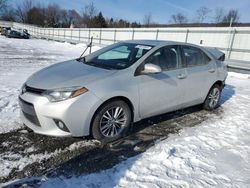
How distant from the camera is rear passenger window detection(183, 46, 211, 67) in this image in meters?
5.20

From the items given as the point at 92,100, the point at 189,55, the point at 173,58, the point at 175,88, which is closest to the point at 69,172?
the point at 92,100

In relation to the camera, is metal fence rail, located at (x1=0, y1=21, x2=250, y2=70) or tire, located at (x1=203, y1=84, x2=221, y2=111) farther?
metal fence rail, located at (x1=0, y1=21, x2=250, y2=70)

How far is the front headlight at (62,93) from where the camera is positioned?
140 inches

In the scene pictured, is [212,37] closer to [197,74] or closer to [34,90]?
[197,74]

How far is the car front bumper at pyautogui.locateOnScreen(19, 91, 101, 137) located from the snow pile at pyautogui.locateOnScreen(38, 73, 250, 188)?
2.47 feet

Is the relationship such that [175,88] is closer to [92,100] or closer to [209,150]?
[209,150]

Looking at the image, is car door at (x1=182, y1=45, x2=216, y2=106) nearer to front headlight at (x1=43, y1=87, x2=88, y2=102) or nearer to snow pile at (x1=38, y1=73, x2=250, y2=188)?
snow pile at (x1=38, y1=73, x2=250, y2=188)

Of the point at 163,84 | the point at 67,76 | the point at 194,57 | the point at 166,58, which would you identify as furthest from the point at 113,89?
the point at 194,57

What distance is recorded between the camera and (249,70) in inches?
495

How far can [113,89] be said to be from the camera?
12.5ft

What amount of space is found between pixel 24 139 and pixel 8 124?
68cm

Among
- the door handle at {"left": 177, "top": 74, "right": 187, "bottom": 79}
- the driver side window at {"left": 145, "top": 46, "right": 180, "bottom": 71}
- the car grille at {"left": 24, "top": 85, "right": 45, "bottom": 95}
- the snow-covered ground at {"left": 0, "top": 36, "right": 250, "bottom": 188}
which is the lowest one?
the snow-covered ground at {"left": 0, "top": 36, "right": 250, "bottom": 188}

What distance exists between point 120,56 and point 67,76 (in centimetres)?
127

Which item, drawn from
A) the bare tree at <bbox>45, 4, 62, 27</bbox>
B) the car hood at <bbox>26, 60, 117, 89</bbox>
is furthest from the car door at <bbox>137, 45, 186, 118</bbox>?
the bare tree at <bbox>45, 4, 62, 27</bbox>
